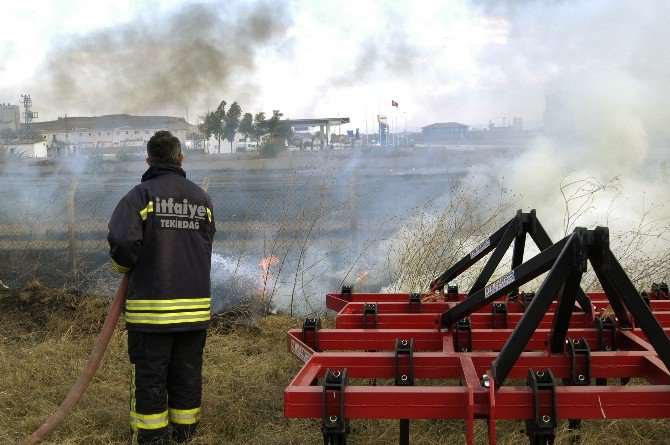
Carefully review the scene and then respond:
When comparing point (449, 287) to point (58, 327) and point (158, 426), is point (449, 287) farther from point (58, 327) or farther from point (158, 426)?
point (58, 327)

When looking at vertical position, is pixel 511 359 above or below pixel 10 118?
below

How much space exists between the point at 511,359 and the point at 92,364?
99.3 inches

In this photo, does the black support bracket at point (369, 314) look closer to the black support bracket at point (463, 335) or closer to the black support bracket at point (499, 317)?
the black support bracket at point (463, 335)

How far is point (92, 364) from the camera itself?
13.3 feet

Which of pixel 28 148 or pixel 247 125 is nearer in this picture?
pixel 247 125

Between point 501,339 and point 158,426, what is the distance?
2204 millimetres

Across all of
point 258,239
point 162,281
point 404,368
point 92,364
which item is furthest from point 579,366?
point 258,239

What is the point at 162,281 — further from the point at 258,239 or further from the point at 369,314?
the point at 258,239

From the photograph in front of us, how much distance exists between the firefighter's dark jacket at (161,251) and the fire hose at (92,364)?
113 mm

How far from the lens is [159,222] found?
3939 millimetres

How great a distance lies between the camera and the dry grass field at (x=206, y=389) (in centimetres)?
420

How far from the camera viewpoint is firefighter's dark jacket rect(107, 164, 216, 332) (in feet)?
12.7

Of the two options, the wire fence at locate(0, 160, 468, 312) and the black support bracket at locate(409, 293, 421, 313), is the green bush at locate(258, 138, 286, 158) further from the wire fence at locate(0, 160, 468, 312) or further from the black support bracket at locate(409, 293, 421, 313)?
the black support bracket at locate(409, 293, 421, 313)

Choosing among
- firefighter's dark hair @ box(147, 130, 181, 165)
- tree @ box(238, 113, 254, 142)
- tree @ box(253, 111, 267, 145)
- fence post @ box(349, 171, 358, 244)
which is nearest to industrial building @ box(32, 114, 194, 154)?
tree @ box(253, 111, 267, 145)
